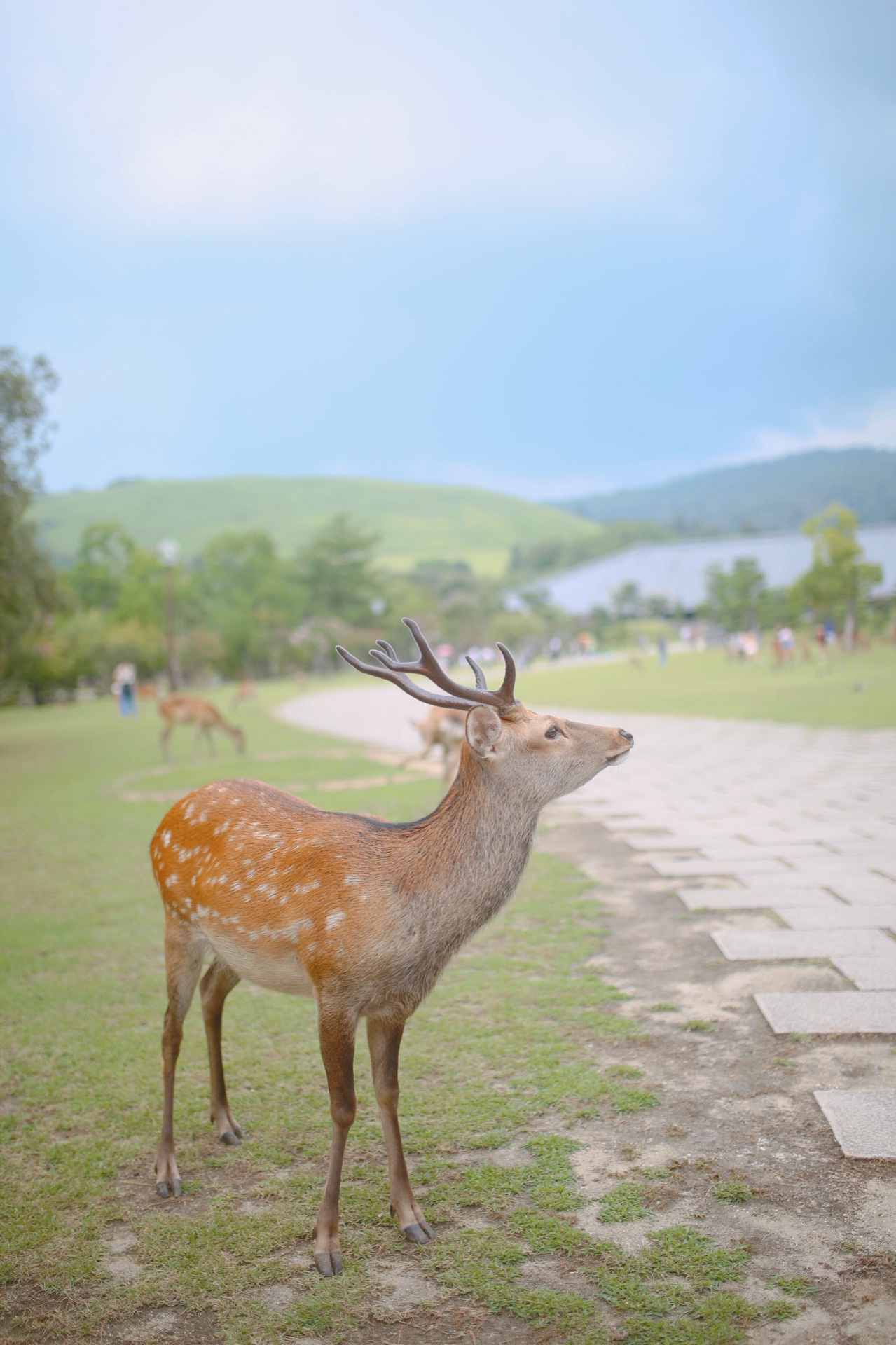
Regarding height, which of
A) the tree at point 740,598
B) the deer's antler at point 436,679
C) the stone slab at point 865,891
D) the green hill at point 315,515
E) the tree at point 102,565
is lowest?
the stone slab at point 865,891

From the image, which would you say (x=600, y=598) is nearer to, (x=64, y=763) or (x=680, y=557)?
(x=680, y=557)

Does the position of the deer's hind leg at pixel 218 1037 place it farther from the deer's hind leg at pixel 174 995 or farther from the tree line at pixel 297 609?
the tree line at pixel 297 609

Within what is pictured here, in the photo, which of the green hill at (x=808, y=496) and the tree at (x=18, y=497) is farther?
the green hill at (x=808, y=496)

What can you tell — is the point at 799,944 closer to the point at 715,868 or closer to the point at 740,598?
the point at 715,868

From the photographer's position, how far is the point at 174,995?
11.4 ft

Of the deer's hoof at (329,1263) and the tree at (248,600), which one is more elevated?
the tree at (248,600)

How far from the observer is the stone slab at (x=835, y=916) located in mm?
5152

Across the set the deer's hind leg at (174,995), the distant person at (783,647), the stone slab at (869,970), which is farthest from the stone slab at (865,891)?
the distant person at (783,647)

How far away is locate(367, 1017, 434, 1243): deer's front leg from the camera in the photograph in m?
2.89

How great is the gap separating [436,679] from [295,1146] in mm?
1761

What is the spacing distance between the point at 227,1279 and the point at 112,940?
3613mm

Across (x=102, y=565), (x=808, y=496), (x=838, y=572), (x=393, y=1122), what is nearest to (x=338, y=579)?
(x=102, y=565)

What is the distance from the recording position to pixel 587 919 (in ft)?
19.3

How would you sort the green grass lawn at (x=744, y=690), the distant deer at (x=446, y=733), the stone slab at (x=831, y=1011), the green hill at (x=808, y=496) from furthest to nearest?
1. the green hill at (x=808, y=496)
2. the green grass lawn at (x=744, y=690)
3. the distant deer at (x=446, y=733)
4. the stone slab at (x=831, y=1011)
